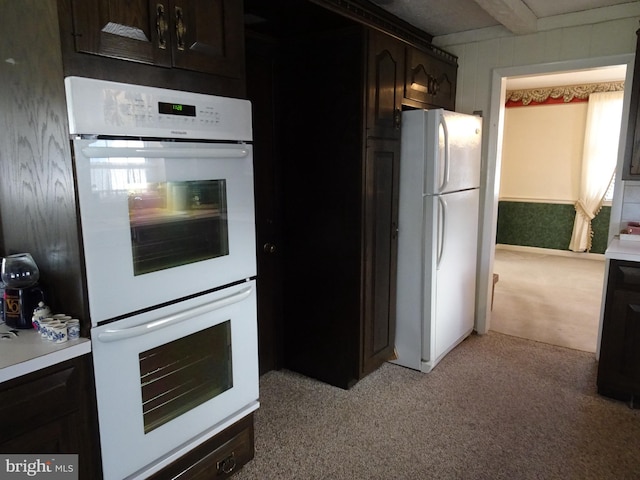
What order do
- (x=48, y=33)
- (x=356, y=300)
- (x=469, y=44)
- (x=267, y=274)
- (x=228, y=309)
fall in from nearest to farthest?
1. (x=48, y=33)
2. (x=228, y=309)
3. (x=356, y=300)
4. (x=267, y=274)
5. (x=469, y=44)

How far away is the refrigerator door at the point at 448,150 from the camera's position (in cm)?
283

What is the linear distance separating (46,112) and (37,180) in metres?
0.24

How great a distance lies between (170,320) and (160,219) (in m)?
0.37

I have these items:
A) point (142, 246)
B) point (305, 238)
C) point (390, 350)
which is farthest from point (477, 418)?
point (142, 246)

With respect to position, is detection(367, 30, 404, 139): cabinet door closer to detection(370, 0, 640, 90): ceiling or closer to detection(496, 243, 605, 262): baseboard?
detection(370, 0, 640, 90): ceiling

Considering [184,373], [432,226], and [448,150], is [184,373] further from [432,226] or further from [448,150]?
[448,150]

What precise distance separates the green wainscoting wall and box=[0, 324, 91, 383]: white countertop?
6.82 meters

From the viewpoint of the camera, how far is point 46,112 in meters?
1.36

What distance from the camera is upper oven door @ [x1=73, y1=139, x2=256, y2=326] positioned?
1374mm

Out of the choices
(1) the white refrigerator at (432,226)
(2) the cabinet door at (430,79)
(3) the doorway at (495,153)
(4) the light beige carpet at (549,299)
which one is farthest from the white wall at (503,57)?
(4) the light beige carpet at (549,299)

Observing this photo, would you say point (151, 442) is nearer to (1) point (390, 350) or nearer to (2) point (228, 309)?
(2) point (228, 309)

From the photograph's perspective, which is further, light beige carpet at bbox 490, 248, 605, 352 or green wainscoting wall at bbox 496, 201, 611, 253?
green wainscoting wall at bbox 496, 201, 611, 253

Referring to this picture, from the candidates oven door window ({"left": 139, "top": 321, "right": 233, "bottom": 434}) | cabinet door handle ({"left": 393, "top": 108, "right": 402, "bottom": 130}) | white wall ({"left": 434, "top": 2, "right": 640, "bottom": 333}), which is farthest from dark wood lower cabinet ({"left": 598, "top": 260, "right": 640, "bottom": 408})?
oven door window ({"left": 139, "top": 321, "right": 233, "bottom": 434})

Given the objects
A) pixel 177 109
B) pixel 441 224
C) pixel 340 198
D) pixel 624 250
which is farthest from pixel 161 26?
pixel 624 250
